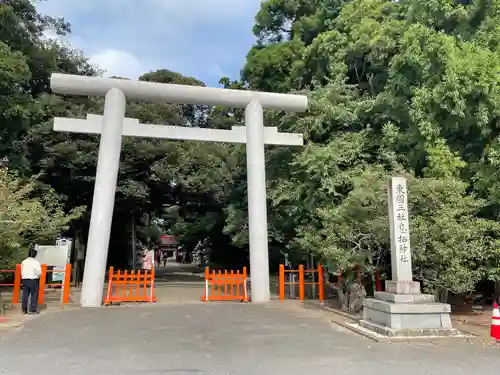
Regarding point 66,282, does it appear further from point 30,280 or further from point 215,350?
point 215,350

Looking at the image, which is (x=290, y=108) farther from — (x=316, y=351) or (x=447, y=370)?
(x=447, y=370)

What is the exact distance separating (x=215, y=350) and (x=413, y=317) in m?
3.65

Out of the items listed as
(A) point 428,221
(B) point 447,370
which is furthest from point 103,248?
(B) point 447,370

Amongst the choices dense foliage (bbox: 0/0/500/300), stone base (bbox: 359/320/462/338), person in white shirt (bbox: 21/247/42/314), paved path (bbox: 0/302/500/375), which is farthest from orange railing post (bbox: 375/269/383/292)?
person in white shirt (bbox: 21/247/42/314)

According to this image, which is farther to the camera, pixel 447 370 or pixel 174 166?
pixel 174 166

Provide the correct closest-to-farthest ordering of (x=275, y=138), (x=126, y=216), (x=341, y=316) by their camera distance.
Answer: (x=341, y=316), (x=275, y=138), (x=126, y=216)

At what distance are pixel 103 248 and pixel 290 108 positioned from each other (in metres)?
7.32

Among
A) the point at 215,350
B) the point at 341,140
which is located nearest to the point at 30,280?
the point at 215,350

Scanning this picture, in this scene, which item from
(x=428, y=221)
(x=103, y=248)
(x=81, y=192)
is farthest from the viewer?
(x=81, y=192)

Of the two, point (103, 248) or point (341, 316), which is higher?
point (103, 248)

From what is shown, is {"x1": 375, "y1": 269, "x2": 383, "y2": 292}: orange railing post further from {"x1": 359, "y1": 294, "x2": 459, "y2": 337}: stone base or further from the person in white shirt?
the person in white shirt

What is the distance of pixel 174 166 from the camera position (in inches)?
845

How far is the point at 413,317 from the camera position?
7699 millimetres

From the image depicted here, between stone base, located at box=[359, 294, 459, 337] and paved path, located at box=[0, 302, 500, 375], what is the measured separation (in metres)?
0.55
